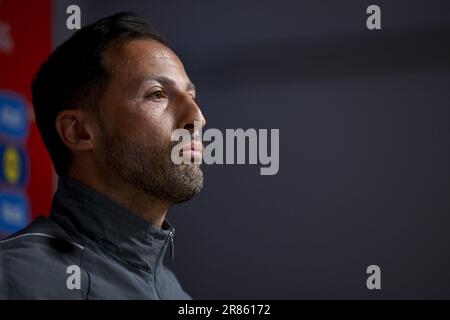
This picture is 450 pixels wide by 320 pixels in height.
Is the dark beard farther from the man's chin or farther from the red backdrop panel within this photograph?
the red backdrop panel

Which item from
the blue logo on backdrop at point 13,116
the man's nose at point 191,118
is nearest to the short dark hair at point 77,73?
the man's nose at point 191,118

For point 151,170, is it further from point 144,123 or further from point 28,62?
point 28,62

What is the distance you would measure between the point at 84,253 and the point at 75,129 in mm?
187

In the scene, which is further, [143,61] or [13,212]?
[13,212]

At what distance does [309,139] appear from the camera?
1130 millimetres

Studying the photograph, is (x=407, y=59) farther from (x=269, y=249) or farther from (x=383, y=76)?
(x=269, y=249)

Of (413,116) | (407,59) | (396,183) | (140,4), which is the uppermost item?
(140,4)

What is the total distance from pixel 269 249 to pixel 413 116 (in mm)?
442

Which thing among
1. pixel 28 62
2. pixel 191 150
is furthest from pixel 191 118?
pixel 28 62

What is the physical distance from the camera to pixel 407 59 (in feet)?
3.70

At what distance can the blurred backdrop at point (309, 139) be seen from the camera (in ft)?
3.54

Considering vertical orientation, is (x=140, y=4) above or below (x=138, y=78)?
above

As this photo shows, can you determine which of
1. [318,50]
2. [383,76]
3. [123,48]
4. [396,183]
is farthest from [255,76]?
[123,48]

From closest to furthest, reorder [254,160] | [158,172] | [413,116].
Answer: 1. [158,172]
2. [413,116]
3. [254,160]
